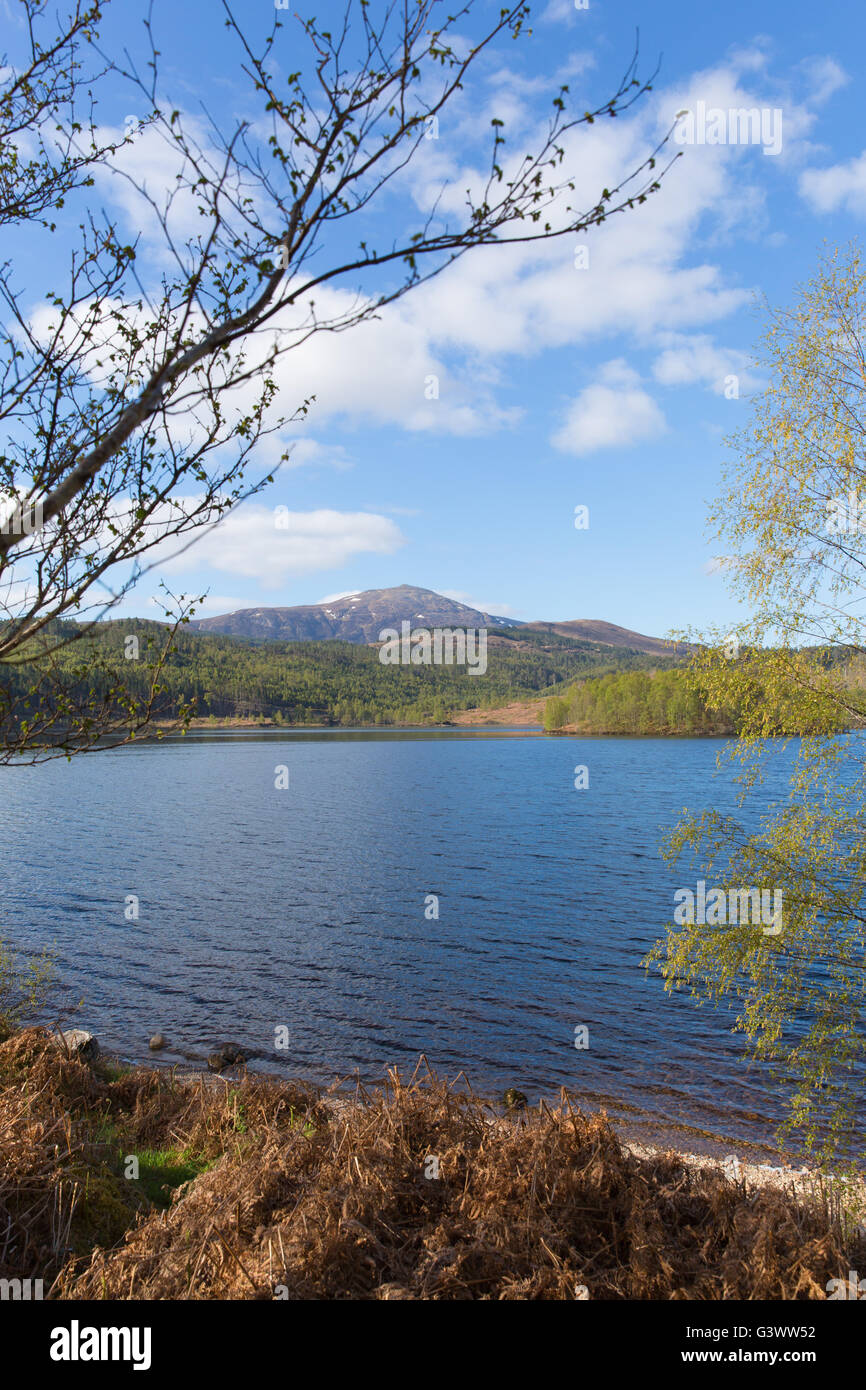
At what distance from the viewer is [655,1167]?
6.73 meters

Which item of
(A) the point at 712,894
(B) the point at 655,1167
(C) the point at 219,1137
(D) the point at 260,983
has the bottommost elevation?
(D) the point at 260,983

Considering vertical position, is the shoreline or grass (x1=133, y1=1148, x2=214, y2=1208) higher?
grass (x1=133, y1=1148, x2=214, y2=1208)

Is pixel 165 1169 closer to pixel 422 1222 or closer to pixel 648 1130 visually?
Result: pixel 422 1222

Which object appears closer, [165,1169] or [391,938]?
[165,1169]

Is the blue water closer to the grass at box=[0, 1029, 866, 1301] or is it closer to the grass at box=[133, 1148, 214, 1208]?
the grass at box=[133, 1148, 214, 1208]

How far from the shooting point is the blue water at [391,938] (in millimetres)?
19203

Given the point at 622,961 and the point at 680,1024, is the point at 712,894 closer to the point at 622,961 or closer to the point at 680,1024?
the point at 680,1024

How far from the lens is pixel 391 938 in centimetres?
2997

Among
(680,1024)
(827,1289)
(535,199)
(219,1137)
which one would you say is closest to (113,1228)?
(219,1137)

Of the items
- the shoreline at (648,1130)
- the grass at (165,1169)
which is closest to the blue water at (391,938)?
the shoreline at (648,1130)

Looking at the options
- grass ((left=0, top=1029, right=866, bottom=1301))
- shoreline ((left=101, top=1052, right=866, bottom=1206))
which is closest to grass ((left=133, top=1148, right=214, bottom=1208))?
grass ((left=0, top=1029, right=866, bottom=1301))

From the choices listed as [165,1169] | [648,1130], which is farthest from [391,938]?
[165,1169]

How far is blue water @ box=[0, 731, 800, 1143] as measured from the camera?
1920 cm
